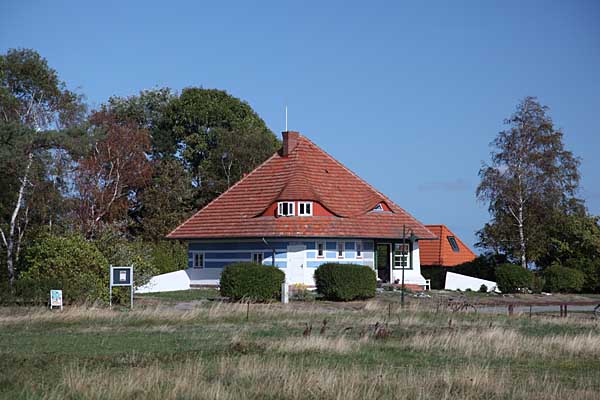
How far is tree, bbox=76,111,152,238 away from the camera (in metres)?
55.2

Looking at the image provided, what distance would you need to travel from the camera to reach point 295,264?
46.8 meters

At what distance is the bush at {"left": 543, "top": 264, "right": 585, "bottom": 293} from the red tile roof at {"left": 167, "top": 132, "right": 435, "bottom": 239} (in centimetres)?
651

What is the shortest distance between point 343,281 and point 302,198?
9886 millimetres

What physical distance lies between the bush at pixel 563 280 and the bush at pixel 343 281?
562 inches

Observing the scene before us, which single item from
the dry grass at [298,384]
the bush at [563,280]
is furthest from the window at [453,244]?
the dry grass at [298,384]

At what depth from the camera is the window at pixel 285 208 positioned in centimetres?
4738

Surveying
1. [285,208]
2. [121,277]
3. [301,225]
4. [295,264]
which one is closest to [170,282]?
[295,264]

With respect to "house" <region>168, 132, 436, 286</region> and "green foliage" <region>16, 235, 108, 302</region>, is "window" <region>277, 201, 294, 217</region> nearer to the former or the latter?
"house" <region>168, 132, 436, 286</region>

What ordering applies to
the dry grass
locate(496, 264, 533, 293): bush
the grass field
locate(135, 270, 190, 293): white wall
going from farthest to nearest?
1. locate(135, 270, 190, 293): white wall
2. locate(496, 264, 533, 293): bush
3. the grass field
4. the dry grass

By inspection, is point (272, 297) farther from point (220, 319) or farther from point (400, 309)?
point (220, 319)

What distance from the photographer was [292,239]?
4666 centimetres

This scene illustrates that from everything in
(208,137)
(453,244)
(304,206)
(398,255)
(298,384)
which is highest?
(208,137)

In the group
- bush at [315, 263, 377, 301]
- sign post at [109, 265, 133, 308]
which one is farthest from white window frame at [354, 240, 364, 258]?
sign post at [109, 265, 133, 308]

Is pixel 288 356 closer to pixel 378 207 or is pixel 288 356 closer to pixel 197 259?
pixel 378 207
